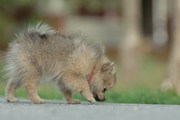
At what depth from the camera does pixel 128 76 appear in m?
25.0

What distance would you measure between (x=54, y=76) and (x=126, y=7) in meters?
15.3

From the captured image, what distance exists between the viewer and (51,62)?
10266mm

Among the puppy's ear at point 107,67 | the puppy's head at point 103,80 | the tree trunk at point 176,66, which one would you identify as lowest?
the tree trunk at point 176,66

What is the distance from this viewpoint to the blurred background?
23.8 m

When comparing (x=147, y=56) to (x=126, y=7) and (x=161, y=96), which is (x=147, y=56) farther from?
(x=161, y=96)

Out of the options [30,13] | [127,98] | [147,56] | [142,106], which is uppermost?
[142,106]

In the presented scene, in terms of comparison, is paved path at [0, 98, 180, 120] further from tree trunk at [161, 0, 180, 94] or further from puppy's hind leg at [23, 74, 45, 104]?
tree trunk at [161, 0, 180, 94]

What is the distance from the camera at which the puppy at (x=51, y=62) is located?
10.2 meters

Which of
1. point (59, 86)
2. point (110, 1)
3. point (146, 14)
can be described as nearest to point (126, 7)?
point (110, 1)

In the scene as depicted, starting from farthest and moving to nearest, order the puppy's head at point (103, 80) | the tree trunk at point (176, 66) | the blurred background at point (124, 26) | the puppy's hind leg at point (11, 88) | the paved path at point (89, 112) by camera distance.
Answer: the blurred background at point (124, 26)
the tree trunk at point (176, 66)
the puppy's head at point (103, 80)
the puppy's hind leg at point (11, 88)
the paved path at point (89, 112)

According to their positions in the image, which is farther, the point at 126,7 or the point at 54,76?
the point at 126,7

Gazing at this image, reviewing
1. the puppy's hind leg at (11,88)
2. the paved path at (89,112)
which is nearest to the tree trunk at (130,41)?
the puppy's hind leg at (11,88)

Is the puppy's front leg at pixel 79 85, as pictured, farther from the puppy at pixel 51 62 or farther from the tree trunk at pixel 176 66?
the tree trunk at pixel 176 66

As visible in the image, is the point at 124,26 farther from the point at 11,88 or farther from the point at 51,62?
the point at 51,62
